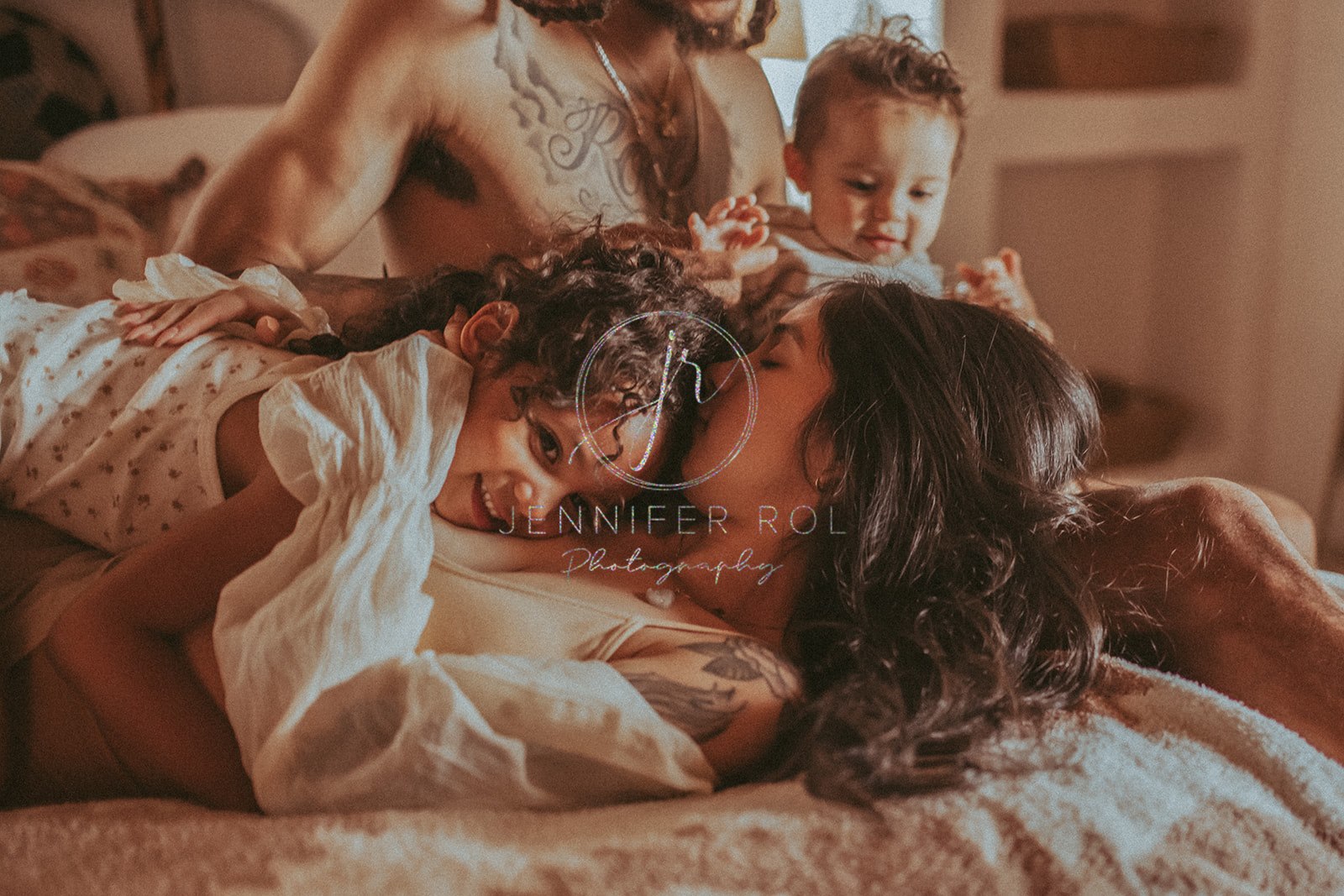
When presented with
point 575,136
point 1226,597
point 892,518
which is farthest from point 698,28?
point 1226,597

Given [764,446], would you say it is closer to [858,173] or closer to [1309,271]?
[858,173]

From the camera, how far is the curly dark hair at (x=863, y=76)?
744 millimetres

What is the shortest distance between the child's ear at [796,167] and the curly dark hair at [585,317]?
15cm

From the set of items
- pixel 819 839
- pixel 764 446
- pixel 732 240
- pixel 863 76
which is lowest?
pixel 819 839

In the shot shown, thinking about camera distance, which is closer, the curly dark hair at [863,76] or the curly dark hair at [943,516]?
the curly dark hair at [943,516]

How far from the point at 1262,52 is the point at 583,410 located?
1061mm

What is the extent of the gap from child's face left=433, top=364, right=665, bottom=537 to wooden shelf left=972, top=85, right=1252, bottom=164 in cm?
57

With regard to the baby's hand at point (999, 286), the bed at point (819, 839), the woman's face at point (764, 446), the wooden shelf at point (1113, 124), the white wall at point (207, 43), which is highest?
the white wall at point (207, 43)

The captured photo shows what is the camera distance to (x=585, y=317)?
59 cm

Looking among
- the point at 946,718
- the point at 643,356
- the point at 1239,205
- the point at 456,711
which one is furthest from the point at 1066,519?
the point at 1239,205

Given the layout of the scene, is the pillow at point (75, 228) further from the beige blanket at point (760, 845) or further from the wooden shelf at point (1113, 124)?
the wooden shelf at point (1113, 124)

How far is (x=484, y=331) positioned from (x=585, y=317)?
0.07m
